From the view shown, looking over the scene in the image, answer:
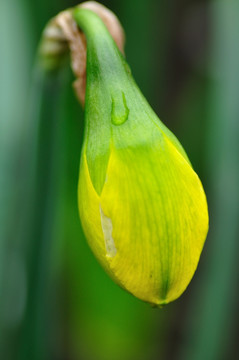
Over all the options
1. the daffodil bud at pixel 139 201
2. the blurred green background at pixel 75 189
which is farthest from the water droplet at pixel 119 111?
the blurred green background at pixel 75 189

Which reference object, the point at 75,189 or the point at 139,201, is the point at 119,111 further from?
the point at 75,189

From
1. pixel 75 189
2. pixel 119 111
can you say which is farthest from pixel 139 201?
pixel 75 189

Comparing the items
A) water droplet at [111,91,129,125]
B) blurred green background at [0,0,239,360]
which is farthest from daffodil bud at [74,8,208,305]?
blurred green background at [0,0,239,360]

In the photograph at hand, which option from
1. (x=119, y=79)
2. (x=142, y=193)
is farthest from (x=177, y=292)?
(x=119, y=79)

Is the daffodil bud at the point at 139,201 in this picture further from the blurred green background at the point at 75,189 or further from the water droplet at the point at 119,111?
the blurred green background at the point at 75,189

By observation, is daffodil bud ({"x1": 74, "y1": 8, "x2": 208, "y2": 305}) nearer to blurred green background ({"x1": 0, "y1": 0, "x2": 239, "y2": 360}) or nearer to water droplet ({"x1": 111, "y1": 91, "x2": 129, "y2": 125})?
water droplet ({"x1": 111, "y1": 91, "x2": 129, "y2": 125})

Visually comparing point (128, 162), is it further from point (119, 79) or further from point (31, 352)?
point (31, 352)
